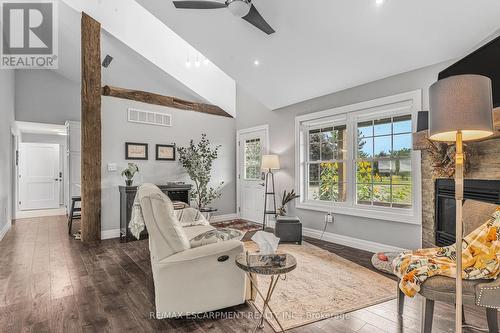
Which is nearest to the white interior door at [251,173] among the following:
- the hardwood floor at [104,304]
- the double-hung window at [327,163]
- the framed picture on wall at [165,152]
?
the double-hung window at [327,163]

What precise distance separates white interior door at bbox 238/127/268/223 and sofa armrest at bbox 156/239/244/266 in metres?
3.56

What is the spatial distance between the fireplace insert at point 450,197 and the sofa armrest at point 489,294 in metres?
1.18

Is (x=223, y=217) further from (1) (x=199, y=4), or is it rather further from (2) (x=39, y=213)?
(2) (x=39, y=213)

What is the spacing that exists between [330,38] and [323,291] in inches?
115

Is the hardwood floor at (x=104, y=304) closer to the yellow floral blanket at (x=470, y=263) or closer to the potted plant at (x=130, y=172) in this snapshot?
the yellow floral blanket at (x=470, y=263)

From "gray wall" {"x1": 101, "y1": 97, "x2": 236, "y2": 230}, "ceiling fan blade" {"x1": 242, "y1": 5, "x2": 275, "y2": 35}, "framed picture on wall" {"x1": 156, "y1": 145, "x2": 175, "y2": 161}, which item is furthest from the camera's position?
"framed picture on wall" {"x1": 156, "y1": 145, "x2": 175, "y2": 161}

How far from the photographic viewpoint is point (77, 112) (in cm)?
683

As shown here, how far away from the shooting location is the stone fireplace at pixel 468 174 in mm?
2441

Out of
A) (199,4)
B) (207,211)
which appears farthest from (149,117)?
(199,4)

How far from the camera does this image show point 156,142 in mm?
5359

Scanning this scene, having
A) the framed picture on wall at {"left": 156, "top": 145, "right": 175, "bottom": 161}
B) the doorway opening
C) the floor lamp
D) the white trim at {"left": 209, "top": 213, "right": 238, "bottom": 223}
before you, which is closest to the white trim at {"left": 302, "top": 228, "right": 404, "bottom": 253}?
the white trim at {"left": 209, "top": 213, "right": 238, "bottom": 223}

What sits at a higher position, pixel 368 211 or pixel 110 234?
pixel 368 211

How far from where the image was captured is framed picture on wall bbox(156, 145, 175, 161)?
5.36 metres

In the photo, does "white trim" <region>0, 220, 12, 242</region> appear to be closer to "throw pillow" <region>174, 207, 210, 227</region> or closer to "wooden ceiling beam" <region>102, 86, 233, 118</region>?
"wooden ceiling beam" <region>102, 86, 233, 118</region>
